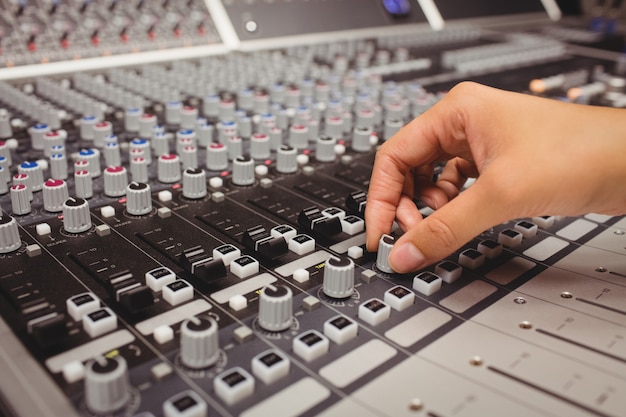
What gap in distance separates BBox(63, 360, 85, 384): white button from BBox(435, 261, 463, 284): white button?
24.0 inches

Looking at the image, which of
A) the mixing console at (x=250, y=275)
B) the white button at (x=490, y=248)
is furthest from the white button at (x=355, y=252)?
the white button at (x=490, y=248)

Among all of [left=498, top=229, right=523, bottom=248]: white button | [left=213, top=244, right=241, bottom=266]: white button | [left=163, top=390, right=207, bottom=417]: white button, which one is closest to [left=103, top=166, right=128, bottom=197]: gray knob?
[left=213, top=244, right=241, bottom=266]: white button

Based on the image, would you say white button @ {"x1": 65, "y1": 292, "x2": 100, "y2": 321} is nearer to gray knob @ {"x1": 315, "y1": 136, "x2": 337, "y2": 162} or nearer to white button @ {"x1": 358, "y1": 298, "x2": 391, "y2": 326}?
white button @ {"x1": 358, "y1": 298, "x2": 391, "y2": 326}

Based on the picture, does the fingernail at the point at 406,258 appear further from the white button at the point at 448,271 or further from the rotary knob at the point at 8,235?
the rotary knob at the point at 8,235

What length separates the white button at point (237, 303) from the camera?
97 cm

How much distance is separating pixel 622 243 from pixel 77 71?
1759mm

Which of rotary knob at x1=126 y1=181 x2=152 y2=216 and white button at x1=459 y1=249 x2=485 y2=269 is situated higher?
rotary knob at x1=126 y1=181 x2=152 y2=216

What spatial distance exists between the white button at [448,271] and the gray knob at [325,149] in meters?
0.57

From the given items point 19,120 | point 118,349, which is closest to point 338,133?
point 19,120

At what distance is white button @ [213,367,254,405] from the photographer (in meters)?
0.77

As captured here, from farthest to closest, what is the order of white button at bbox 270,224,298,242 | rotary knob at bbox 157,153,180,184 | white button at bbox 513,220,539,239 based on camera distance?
1. rotary knob at bbox 157,153,180,184
2. white button at bbox 513,220,539,239
3. white button at bbox 270,224,298,242

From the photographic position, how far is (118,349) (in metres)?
0.87

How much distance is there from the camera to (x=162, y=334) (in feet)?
2.91

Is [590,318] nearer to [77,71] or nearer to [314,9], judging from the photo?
→ [77,71]
